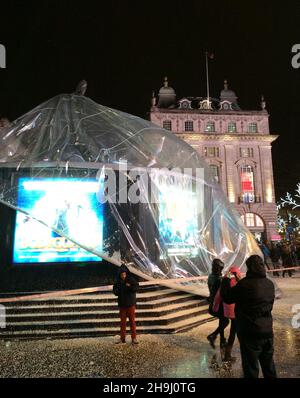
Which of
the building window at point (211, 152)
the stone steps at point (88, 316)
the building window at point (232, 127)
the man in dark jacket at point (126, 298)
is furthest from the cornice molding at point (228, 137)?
the man in dark jacket at point (126, 298)

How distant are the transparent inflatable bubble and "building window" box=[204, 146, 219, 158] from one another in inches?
1406

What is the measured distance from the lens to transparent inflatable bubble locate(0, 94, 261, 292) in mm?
9898

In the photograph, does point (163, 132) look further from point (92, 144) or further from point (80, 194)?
point (80, 194)

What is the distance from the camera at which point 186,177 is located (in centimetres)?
1227

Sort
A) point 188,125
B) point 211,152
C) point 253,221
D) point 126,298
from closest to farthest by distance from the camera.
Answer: point 126,298 → point 253,221 → point 211,152 → point 188,125

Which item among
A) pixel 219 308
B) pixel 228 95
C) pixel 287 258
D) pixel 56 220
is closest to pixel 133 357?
pixel 219 308

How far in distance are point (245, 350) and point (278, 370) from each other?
195cm

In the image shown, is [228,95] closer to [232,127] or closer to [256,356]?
[232,127]

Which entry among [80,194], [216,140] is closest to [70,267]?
[80,194]

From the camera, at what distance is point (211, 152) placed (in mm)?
48094

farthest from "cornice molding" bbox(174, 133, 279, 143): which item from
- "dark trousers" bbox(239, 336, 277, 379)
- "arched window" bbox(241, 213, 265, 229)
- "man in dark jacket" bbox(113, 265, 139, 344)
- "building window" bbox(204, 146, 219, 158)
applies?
"dark trousers" bbox(239, 336, 277, 379)

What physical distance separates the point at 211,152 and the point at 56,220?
134 ft

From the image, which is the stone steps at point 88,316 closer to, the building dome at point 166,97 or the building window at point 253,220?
the building window at point 253,220
